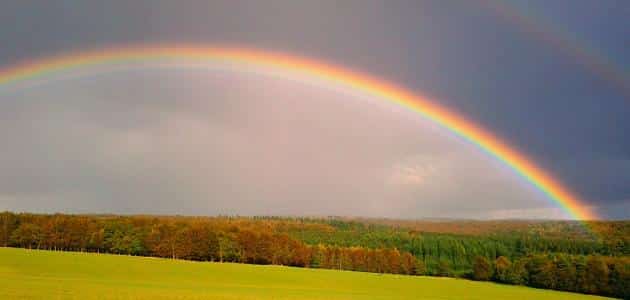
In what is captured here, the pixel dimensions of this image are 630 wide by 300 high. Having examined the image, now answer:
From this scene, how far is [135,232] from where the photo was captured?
110 m

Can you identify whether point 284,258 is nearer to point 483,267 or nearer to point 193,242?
point 193,242

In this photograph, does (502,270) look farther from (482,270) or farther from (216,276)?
(216,276)

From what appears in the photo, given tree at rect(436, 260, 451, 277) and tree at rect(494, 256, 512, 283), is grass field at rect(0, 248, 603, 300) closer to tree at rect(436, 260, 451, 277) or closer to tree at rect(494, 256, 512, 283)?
tree at rect(494, 256, 512, 283)

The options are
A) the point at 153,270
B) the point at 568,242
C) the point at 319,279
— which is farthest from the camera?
the point at 568,242

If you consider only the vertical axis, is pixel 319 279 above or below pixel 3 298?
below

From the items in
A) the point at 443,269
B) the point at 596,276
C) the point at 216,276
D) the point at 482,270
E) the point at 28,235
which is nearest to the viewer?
the point at 216,276

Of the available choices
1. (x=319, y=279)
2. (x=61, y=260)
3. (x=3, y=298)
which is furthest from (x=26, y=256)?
(x=3, y=298)

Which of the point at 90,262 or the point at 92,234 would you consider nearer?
the point at 90,262

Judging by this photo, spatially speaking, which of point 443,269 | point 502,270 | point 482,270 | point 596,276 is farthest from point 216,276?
point 443,269

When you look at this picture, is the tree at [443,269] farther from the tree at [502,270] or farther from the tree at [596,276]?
the tree at [596,276]

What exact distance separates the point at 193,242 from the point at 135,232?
38.2 ft

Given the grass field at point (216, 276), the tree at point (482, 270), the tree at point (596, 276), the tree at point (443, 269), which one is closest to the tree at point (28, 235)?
→ the grass field at point (216, 276)

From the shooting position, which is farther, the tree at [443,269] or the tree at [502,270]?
A: the tree at [443,269]

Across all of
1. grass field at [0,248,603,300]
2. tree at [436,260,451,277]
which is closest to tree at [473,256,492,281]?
tree at [436,260,451,277]
